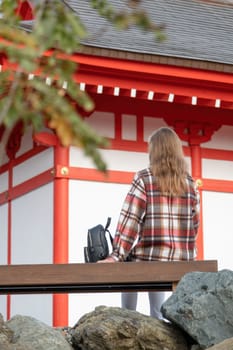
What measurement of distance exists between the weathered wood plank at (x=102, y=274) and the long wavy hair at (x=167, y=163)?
49 centimetres

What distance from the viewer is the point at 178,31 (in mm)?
12266

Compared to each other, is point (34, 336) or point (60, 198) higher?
point (60, 198)

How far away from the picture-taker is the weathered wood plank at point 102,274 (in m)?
6.23

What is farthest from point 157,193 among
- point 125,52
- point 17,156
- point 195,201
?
point 17,156

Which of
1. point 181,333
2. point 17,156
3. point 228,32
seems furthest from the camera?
point 228,32

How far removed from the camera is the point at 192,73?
1038cm

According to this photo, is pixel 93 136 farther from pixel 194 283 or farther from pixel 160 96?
pixel 160 96

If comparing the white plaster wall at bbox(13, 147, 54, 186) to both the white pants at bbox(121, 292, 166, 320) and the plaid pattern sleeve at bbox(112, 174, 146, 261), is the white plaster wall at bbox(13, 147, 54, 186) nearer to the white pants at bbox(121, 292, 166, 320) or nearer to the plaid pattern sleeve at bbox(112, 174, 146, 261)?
the white pants at bbox(121, 292, 166, 320)

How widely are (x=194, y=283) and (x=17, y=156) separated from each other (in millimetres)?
6012

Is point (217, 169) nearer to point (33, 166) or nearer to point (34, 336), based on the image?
point (33, 166)

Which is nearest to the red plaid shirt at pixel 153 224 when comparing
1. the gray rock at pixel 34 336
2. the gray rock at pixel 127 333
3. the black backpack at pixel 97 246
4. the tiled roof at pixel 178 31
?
the black backpack at pixel 97 246

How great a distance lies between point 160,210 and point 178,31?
6223 millimetres

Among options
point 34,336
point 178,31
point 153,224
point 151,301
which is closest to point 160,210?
point 153,224

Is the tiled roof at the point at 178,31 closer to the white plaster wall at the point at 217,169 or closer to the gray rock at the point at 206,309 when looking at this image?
the white plaster wall at the point at 217,169
